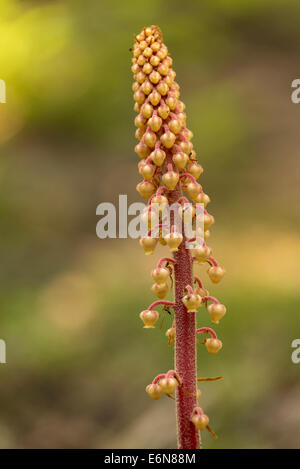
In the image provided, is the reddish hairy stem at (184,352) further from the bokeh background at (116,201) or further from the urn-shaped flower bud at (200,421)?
Result: the bokeh background at (116,201)

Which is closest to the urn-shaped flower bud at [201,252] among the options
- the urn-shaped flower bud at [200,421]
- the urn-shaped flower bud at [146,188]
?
the urn-shaped flower bud at [146,188]

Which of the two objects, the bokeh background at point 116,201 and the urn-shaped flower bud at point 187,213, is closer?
the urn-shaped flower bud at point 187,213

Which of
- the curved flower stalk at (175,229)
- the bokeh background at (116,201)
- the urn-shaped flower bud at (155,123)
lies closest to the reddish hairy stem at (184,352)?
the curved flower stalk at (175,229)

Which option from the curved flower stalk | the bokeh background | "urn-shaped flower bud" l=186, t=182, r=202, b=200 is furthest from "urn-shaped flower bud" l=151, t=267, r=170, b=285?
the bokeh background

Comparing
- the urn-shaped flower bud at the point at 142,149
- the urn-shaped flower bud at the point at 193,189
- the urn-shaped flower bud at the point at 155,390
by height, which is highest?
the urn-shaped flower bud at the point at 142,149

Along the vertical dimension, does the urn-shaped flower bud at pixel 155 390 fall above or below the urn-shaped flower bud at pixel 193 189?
below
